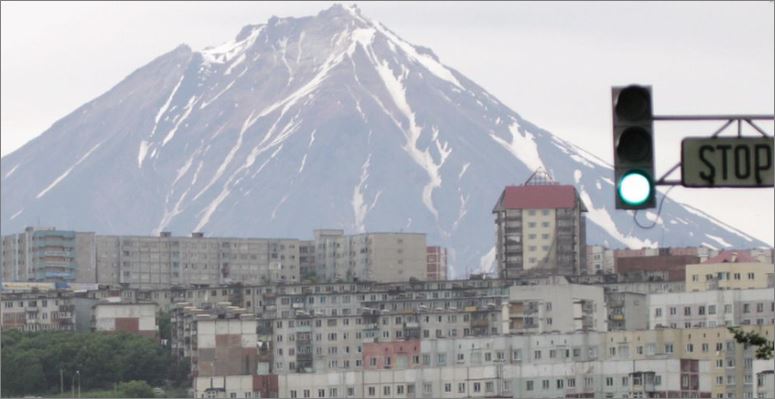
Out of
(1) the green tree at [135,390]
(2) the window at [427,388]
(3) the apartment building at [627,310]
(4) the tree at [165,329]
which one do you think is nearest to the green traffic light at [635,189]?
(1) the green tree at [135,390]

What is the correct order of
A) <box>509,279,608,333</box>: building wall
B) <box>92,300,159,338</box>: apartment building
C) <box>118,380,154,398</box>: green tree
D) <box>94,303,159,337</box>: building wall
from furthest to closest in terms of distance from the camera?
<box>94,303,159,337</box>: building wall
<box>92,300,159,338</box>: apartment building
<box>509,279,608,333</box>: building wall
<box>118,380,154,398</box>: green tree

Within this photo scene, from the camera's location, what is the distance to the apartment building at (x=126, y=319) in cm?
19038

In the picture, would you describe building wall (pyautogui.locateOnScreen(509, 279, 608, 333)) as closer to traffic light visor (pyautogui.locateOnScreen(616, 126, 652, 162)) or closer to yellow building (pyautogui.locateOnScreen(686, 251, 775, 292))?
yellow building (pyautogui.locateOnScreen(686, 251, 775, 292))

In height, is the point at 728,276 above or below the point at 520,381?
above

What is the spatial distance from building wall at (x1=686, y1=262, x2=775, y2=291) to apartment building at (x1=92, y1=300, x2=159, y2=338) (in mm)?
35145

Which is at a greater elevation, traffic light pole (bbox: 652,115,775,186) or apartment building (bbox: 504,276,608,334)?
apartment building (bbox: 504,276,608,334)

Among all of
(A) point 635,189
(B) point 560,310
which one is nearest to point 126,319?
(B) point 560,310

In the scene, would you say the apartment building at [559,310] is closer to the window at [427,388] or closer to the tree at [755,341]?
the window at [427,388]

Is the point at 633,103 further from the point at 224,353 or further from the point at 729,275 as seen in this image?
the point at 729,275

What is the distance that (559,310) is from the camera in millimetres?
173250

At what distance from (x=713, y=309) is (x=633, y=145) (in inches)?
5476

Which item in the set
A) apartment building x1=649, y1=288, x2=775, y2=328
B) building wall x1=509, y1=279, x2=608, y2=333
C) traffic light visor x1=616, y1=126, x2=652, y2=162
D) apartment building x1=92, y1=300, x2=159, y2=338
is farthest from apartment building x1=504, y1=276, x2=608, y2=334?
traffic light visor x1=616, y1=126, x2=652, y2=162

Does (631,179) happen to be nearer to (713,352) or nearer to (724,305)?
(713,352)

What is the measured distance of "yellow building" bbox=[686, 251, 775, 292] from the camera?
183125 mm
